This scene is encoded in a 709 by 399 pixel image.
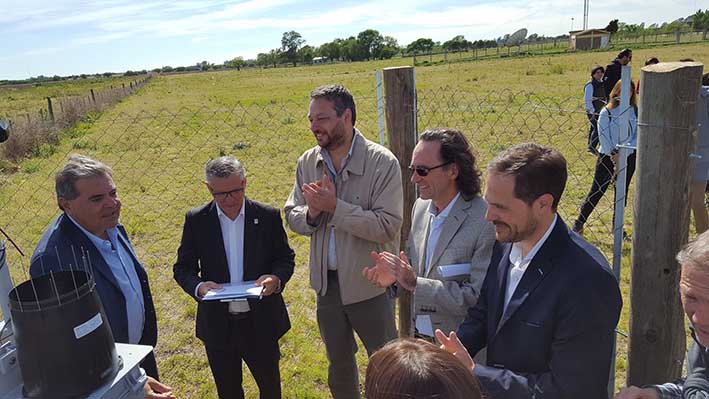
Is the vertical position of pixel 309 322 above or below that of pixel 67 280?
below

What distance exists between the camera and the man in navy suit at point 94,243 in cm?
229

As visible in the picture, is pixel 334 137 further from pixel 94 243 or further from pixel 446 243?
pixel 94 243

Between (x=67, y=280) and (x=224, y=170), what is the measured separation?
129cm

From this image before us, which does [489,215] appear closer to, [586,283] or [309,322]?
[586,283]

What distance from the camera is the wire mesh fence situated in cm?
443

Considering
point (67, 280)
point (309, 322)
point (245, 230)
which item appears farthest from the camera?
point (309, 322)

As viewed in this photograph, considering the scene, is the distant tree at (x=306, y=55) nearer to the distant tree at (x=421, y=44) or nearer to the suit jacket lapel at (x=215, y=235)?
the distant tree at (x=421, y=44)

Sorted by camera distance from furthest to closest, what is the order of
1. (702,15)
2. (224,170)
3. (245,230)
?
(702,15) < (245,230) < (224,170)

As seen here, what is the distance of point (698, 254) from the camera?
1532 millimetres

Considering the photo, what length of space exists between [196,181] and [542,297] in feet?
29.6

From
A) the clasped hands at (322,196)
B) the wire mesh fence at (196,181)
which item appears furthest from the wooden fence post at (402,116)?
the wire mesh fence at (196,181)

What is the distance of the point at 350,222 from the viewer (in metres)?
2.79

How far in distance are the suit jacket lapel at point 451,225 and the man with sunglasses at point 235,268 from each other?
105cm

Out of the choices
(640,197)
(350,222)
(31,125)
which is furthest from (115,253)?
(31,125)
